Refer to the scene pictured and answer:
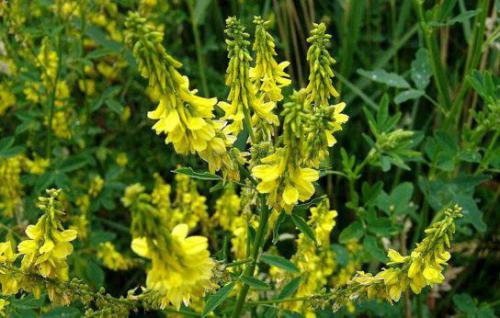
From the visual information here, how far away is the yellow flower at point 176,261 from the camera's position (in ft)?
4.25

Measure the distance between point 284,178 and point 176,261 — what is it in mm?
333

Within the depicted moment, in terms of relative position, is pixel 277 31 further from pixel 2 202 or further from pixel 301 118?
pixel 301 118

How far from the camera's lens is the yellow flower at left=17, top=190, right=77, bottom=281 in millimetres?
1626

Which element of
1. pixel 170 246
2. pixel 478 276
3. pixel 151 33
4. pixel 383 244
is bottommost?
pixel 478 276

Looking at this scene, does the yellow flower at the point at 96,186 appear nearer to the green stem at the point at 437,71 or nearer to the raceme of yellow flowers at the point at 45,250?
the raceme of yellow flowers at the point at 45,250

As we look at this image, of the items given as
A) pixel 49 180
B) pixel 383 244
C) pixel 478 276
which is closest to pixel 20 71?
pixel 49 180

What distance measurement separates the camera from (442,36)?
3.49 m

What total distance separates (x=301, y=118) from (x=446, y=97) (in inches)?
60.4

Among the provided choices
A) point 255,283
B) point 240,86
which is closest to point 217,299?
point 255,283

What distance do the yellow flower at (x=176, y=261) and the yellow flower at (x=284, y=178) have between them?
224 millimetres

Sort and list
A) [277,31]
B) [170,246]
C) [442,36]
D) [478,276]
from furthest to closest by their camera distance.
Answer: [277,31]
[442,36]
[478,276]
[170,246]

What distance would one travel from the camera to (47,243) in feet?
5.36

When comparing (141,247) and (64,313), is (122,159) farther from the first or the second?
(141,247)

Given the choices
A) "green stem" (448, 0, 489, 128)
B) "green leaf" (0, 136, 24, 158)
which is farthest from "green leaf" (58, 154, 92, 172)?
"green stem" (448, 0, 489, 128)
